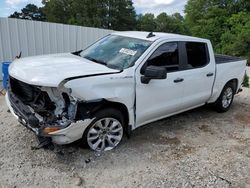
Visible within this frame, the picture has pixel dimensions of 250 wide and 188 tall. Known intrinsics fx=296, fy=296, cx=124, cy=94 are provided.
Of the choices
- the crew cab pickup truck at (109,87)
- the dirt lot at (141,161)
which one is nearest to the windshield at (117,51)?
the crew cab pickup truck at (109,87)

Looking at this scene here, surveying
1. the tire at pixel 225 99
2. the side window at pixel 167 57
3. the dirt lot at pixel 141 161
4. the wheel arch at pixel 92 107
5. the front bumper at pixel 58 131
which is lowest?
the dirt lot at pixel 141 161

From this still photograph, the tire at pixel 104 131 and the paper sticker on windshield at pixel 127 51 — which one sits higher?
the paper sticker on windshield at pixel 127 51

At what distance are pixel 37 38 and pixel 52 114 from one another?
19.5ft

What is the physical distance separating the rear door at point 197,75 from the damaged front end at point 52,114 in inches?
85.4

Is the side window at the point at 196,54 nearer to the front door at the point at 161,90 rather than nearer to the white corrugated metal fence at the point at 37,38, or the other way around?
the front door at the point at 161,90

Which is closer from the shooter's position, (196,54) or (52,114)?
(52,114)

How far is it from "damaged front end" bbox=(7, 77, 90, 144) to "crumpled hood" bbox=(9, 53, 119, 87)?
0.60 feet

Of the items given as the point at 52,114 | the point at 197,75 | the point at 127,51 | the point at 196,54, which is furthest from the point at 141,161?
the point at 196,54

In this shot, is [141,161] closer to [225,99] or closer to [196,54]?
[196,54]

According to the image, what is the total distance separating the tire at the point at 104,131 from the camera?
13.6 ft

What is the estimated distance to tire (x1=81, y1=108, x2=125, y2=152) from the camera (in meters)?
4.13

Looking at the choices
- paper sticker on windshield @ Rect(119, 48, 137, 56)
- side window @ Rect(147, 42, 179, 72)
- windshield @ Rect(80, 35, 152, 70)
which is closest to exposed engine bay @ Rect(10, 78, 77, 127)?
windshield @ Rect(80, 35, 152, 70)

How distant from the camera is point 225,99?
6684 mm

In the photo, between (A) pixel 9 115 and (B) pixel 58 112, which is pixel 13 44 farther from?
(B) pixel 58 112
